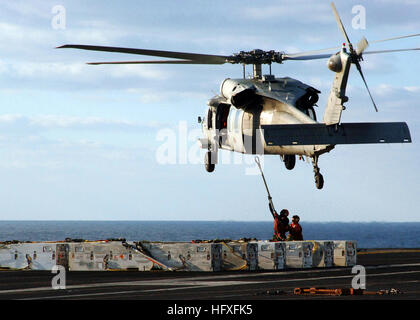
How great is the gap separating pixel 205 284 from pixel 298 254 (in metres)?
7.69

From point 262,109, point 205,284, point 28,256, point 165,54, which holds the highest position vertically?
point 165,54

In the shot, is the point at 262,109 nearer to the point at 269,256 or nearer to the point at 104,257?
the point at 269,256

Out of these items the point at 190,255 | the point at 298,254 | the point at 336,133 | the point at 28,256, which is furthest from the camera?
the point at 28,256

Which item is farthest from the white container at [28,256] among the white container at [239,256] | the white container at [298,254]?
the white container at [298,254]

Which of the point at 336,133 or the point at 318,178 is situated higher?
the point at 336,133

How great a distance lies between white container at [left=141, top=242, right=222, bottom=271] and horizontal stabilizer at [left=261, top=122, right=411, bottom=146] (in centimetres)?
494

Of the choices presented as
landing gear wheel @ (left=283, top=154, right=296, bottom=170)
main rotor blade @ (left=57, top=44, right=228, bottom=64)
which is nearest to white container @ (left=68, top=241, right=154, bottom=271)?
main rotor blade @ (left=57, top=44, right=228, bottom=64)

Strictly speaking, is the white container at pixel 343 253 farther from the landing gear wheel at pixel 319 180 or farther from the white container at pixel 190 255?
the white container at pixel 190 255

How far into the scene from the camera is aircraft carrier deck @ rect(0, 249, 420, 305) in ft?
69.9

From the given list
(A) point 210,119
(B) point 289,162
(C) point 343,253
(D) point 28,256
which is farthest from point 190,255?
(A) point 210,119

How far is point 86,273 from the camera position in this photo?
3052cm

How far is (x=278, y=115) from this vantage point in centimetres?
3591

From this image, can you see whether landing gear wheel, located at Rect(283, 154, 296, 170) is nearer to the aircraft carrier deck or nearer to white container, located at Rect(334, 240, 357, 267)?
white container, located at Rect(334, 240, 357, 267)
